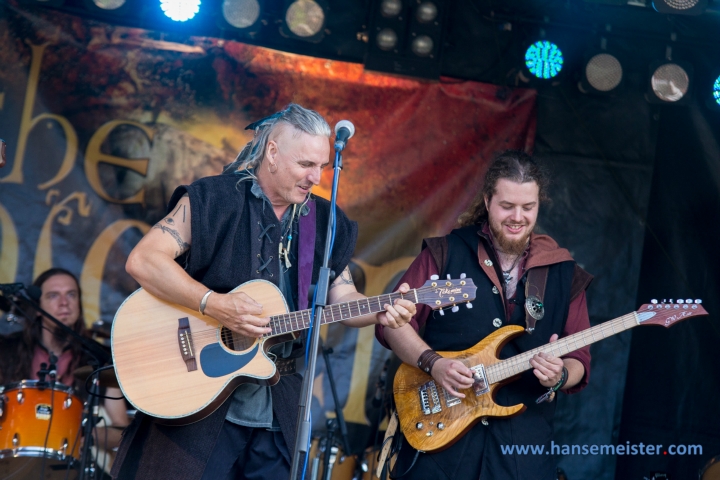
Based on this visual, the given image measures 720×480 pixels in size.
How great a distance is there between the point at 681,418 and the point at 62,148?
487 centimetres

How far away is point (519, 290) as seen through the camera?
4.12m

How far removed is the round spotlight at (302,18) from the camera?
5.73m

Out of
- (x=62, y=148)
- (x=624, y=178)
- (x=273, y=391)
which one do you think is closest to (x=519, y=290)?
(x=273, y=391)

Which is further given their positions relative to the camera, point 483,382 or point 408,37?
point 408,37

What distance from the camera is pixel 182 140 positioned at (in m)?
5.83

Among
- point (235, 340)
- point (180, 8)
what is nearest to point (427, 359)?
point (235, 340)

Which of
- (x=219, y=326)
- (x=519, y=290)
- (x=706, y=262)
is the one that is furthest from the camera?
(x=706, y=262)

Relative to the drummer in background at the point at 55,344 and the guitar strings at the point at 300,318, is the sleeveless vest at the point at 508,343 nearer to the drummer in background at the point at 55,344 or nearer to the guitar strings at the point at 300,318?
the guitar strings at the point at 300,318

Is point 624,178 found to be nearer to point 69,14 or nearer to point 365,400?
point 365,400

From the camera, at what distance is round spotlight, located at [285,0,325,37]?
18.8 ft

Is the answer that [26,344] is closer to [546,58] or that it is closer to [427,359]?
[427,359]

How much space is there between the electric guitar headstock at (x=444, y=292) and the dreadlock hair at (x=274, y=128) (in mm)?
926

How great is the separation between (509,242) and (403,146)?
203 centimetres

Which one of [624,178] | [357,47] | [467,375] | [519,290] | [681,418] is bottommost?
[681,418]
